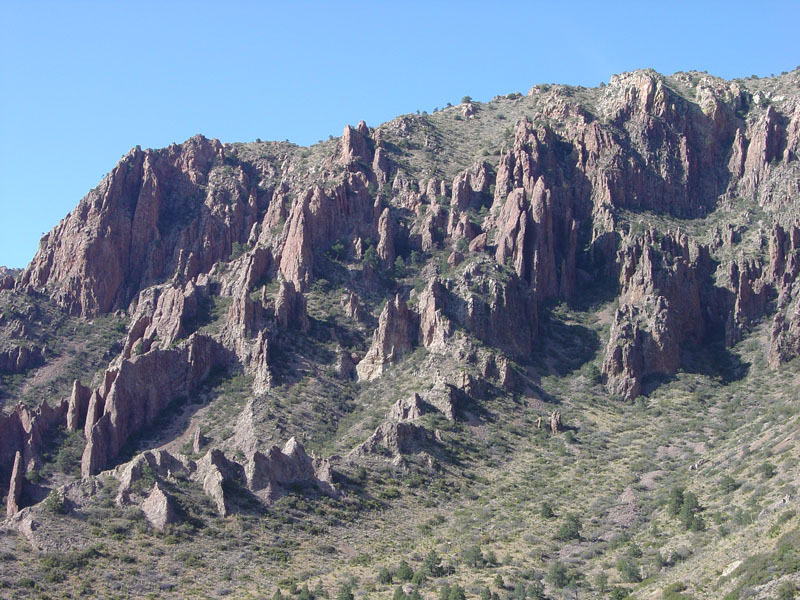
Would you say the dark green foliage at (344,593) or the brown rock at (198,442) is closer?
the dark green foliage at (344,593)

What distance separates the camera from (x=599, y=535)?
324 ft

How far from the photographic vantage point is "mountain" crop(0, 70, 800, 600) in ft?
303

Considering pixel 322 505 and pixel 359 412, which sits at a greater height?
pixel 359 412

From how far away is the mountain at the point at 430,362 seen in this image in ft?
303

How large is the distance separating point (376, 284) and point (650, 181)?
48.0 metres

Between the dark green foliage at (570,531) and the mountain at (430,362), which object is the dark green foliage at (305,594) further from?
the dark green foliage at (570,531)

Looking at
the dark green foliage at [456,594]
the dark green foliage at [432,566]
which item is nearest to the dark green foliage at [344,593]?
the dark green foliage at [432,566]

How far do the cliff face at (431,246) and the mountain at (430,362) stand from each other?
0.45m

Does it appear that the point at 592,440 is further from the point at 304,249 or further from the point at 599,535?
the point at 304,249

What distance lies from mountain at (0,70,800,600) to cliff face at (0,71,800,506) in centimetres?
45

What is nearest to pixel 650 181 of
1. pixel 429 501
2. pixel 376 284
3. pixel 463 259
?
pixel 463 259

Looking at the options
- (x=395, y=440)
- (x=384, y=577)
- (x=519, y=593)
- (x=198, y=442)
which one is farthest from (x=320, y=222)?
(x=519, y=593)

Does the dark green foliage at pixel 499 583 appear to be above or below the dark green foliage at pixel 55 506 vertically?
below

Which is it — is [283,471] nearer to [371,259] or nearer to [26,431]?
[26,431]
